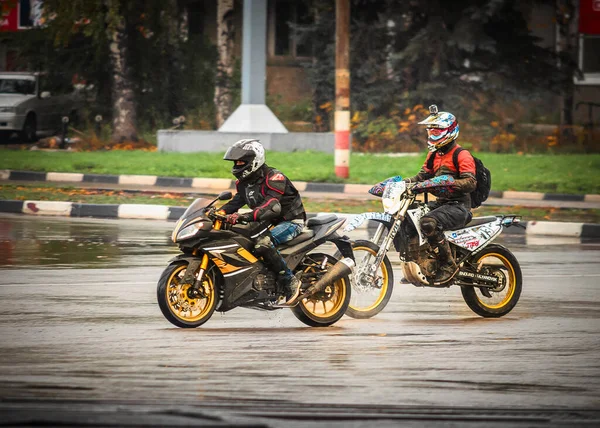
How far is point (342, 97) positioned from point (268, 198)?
14202 millimetres

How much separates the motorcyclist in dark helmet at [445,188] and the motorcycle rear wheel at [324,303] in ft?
2.56

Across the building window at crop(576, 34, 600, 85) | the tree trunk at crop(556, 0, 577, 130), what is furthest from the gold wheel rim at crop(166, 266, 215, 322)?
the building window at crop(576, 34, 600, 85)

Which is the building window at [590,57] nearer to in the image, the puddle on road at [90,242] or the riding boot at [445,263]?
the puddle on road at [90,242]

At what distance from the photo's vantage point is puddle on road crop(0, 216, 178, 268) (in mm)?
13242

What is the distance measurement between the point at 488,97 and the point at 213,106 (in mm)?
7754

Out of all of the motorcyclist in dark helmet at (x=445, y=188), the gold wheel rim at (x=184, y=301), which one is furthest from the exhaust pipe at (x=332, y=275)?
the motorcyclist in dark helmet at (x=445, y=188)

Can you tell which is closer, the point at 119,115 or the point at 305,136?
the point at 305,136

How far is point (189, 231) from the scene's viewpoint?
29.4 feet

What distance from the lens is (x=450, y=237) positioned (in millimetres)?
9984

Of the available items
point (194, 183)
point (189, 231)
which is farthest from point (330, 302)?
point (194, 183)

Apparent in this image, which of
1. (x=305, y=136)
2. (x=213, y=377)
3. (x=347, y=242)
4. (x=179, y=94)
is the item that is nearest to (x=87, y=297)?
(x=347, y=242)

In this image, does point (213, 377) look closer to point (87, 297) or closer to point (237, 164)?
point (237, 164)

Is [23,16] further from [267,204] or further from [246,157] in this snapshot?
[267,204]

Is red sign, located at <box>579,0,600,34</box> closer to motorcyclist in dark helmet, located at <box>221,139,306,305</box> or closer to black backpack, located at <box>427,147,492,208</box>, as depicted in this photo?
black backpack, located at <box>427,147,492,208</box>
